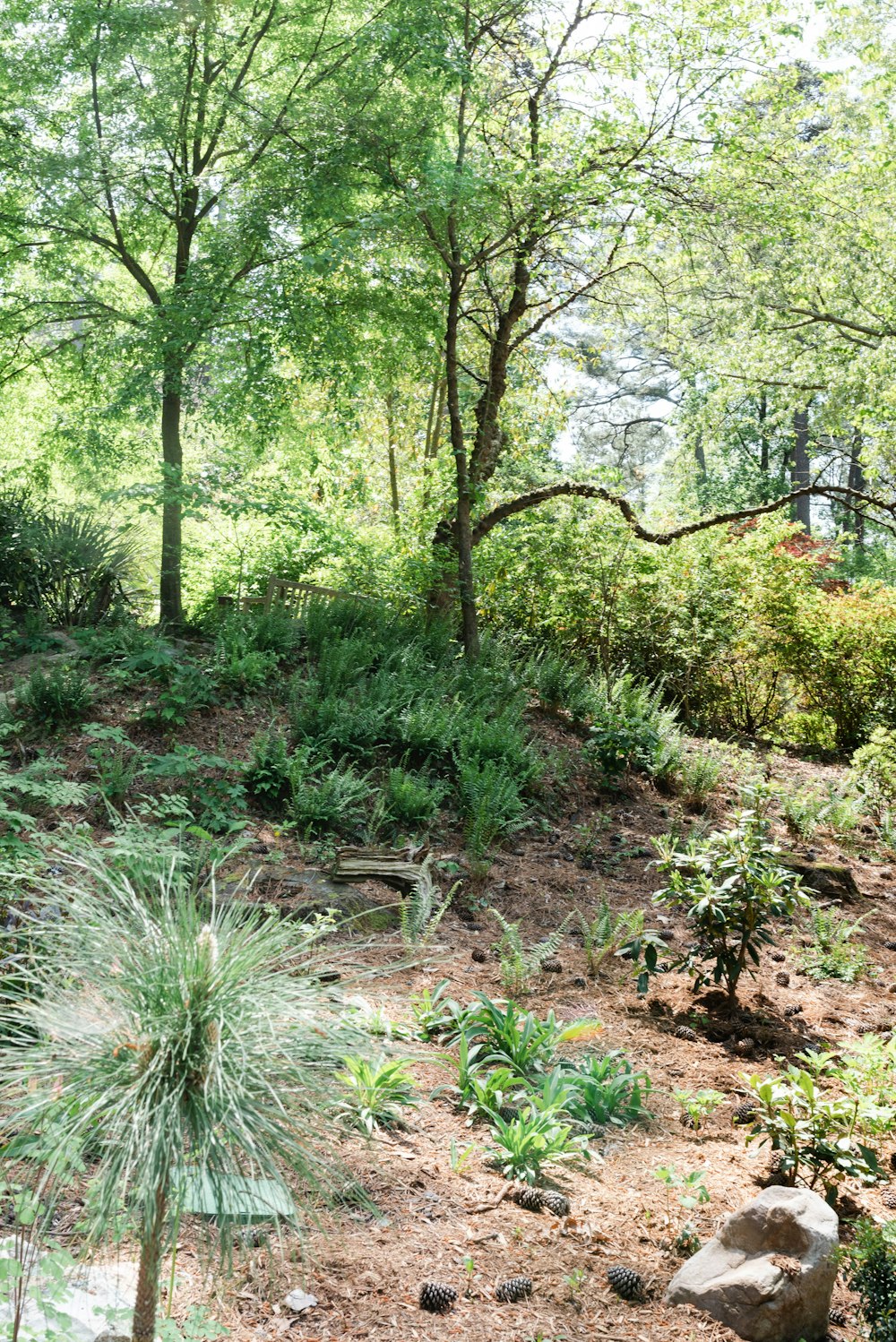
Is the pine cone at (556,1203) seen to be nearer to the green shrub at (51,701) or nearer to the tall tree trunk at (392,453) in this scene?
the green shrub at (51,701)

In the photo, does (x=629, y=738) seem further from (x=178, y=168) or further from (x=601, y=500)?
(x=178, y=168)

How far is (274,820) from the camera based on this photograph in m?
5.80

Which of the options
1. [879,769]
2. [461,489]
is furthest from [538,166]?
[879,769]

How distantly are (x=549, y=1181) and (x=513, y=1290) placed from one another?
0.56m

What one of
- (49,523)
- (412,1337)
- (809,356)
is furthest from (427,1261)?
(809,356)

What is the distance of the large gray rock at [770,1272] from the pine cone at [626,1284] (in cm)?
8

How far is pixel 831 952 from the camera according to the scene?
5332mm

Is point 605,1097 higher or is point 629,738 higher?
point 629,738

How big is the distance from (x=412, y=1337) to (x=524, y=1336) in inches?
10.0

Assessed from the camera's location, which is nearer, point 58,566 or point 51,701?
point 51,701

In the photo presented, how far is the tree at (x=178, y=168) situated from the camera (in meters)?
7.36

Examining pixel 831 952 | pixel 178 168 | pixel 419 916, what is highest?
pixel 178 168

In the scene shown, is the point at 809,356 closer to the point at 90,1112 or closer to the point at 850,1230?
the point at 850,1230

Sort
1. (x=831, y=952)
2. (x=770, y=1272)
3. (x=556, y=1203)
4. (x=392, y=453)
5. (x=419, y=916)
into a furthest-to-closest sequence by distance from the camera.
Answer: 1. (x=392, y=453)
2. (x=831, y=952)
3. (x=419, y=916)
4. (x=556, y=1203)
5. (x=770, y=1272)
